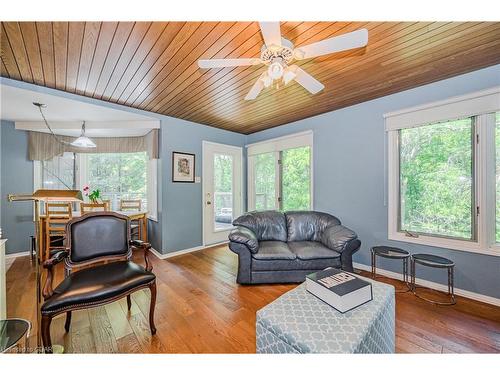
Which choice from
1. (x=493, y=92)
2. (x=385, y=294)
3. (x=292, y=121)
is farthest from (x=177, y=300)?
(x=493, y=92)

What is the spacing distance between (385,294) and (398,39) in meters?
1.93

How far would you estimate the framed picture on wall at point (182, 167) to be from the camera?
352 cm

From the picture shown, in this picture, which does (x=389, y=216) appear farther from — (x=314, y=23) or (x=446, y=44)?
(x=314, y=23)

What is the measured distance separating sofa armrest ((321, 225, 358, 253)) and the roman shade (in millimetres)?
2973

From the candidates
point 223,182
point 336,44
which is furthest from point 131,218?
point 336,44

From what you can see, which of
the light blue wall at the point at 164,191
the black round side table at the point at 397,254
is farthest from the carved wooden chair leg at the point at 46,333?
the black round side table at the point at 397,254

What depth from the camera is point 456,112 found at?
2197 mm

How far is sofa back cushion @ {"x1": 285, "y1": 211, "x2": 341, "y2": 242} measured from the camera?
2992 millimetres

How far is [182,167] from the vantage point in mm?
3623

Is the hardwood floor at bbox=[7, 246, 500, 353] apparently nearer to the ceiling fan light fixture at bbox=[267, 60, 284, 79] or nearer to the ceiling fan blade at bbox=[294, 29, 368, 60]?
the ceiling fan light fixture at bbox=[267, 60, 284, 79]

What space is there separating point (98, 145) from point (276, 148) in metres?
3.62

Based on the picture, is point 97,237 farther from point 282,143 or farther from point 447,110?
point 447,110

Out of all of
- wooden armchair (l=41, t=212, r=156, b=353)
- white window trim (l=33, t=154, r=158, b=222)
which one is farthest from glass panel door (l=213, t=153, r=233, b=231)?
wooden armchair (l=41, t=212, r=156, b=353)

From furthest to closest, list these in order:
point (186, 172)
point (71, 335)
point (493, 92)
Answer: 1. point (186, 172)
2. point (493, 92)
3. point (71, 335)
